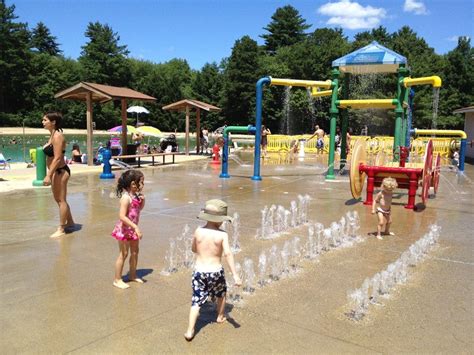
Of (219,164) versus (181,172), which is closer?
(181,172)

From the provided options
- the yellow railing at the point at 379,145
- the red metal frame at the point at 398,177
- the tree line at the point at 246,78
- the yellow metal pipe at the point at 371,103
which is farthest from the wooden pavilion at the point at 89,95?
the tree line at the point at 246,78

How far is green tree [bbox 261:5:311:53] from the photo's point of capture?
78.1 meters

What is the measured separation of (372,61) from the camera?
13008 mm

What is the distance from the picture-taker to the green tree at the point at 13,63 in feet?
216

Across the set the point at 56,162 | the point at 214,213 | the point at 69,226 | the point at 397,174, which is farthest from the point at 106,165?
the point at 214,213

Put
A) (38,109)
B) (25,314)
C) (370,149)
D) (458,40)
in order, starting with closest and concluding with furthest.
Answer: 1. (25,314)
2. (370,149)
3. (458,40)
4. (38,109)

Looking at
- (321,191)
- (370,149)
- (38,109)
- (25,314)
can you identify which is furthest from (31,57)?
(25,314)

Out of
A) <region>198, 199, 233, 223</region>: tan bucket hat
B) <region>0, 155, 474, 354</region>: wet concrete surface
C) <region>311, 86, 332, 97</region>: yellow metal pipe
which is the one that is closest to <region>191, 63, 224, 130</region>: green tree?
<region>311, 86, 332, 97</region>: yellow metal pipe

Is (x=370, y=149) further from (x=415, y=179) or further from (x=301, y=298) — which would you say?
(x=301, y=298)

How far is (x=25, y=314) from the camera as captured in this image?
13.1 ft

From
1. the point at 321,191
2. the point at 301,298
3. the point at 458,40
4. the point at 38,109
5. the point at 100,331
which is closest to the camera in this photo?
the point at 100,331

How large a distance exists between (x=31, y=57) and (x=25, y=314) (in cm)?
7294

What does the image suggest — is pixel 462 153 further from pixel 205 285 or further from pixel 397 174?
pixel 205 285

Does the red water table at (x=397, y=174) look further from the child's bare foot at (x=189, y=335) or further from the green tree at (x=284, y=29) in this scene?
the green tree at (x=284, y=29)
